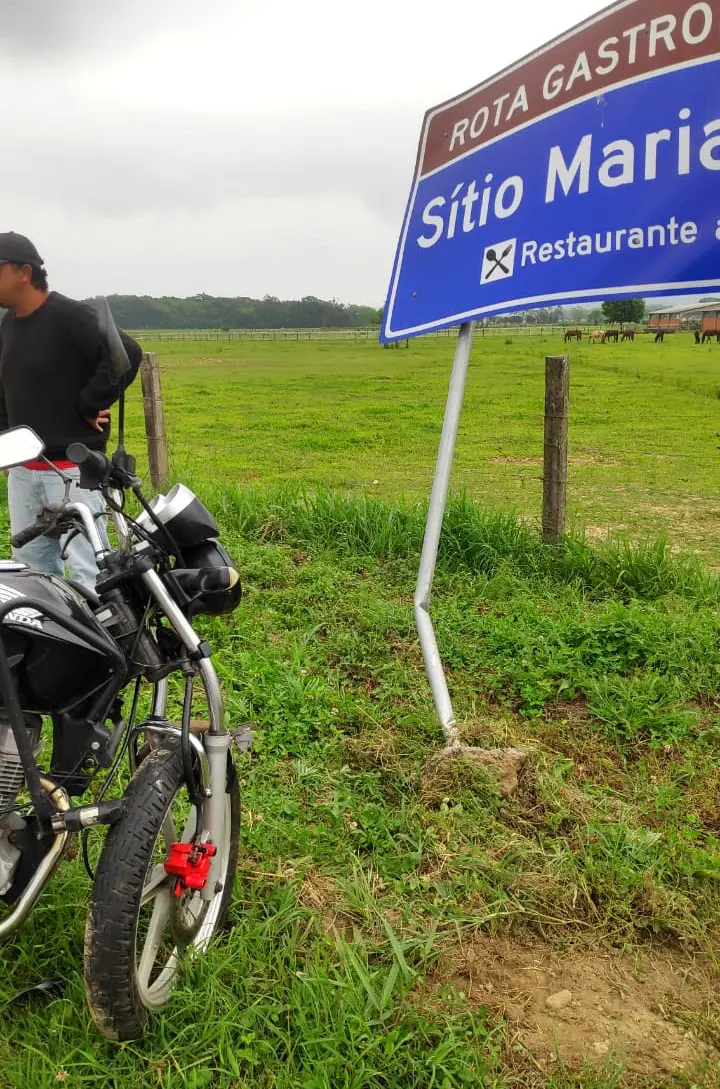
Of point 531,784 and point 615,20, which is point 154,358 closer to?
point 615,20

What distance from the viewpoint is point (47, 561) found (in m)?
3.76

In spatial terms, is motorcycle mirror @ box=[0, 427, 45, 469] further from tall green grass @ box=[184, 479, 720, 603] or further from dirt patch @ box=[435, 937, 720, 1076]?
tall green grass @ box=[184, 479, 720, 603]

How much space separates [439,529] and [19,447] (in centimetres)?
195

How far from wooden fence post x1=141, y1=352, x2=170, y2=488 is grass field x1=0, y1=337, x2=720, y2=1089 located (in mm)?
792

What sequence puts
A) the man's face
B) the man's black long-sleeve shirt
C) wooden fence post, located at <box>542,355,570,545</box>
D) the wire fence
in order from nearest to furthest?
the man's face
the man's black long-sleeve shirt
wooden fence post, located at <box>542,355,570,545</box>
the wire fence

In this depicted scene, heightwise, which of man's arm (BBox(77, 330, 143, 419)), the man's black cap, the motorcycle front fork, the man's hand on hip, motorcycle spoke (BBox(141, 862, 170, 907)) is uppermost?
the man's black cap

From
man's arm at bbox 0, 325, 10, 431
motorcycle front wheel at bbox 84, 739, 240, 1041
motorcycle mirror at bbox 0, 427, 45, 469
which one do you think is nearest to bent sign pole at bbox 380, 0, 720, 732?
motorcycle front wheel at bbox 84, 739, 240, 1041

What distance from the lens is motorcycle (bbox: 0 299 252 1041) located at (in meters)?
1.79

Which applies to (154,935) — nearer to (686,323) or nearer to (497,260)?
(497,260)

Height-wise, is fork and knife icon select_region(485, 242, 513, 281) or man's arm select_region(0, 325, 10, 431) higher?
fork and knife icon select_region(485, 242, 513, 281)

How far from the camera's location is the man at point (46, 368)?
3449 mm

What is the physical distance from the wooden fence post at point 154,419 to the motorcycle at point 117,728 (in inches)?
193

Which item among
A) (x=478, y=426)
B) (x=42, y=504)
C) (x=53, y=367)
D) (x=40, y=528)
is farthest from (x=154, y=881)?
(x=478, y=426)

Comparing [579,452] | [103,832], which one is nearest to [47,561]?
[103,832]
